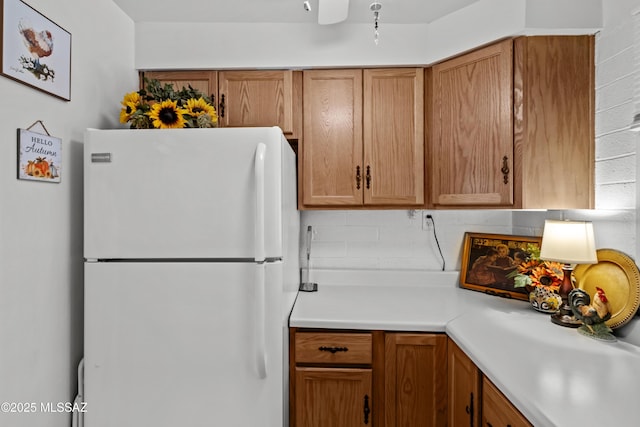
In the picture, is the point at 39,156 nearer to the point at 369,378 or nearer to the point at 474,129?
the point at 369,378

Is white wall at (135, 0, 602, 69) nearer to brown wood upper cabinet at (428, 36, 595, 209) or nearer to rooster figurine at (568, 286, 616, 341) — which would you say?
brown wood upper cabinet at (428, 36, 595, 209)

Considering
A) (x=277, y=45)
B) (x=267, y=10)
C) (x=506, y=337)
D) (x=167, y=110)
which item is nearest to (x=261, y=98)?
(x=277, y=45)

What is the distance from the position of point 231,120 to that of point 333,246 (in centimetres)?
100

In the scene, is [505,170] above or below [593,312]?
above

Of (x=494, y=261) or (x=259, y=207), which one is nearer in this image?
(x=259, y=207)

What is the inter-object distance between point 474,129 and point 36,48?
6.12 feet

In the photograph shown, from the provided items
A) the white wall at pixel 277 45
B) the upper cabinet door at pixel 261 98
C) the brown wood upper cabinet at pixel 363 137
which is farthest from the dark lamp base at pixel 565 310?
the upper cabinet door at pixel 261 98

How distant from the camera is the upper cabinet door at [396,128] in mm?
1857

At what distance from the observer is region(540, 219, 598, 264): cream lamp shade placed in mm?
1372

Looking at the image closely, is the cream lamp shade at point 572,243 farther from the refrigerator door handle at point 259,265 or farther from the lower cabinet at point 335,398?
the refrigerator door handle at point 259,265

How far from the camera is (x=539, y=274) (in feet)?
5.26

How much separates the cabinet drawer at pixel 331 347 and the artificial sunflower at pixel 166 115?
3.57ft

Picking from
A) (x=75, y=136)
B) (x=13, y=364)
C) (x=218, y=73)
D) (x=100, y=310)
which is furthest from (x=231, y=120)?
(x=13, y=364)

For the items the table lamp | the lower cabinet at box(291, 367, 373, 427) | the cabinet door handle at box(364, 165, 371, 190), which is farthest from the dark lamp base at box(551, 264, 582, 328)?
the cabinet door handle at box(364, 165, 371, 190)
